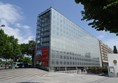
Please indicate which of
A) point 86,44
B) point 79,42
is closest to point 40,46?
point 79,42

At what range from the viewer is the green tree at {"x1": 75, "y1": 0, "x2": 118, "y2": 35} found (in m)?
6.18

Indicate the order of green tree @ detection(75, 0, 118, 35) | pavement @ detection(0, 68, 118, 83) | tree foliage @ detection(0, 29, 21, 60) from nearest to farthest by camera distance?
green tree @ detection(75, 0, 118, 35)
pavement @ detection(0, 68, 118, 83)
tree foliage @ detection(0, 29, 21, 60)

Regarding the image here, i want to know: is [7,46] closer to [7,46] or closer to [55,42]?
[7,46]

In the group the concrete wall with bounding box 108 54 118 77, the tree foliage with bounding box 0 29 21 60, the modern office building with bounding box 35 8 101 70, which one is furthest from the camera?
the modern office building with bounding box 35 8 101 70

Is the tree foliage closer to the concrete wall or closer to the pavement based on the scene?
the pavement

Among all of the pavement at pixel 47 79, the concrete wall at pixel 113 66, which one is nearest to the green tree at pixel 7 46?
the pavement at pixel 47 79

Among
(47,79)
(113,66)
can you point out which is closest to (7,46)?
(47,79)

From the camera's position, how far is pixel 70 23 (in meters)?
64.6

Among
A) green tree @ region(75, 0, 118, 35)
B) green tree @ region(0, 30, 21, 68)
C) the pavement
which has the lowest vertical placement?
the pavement

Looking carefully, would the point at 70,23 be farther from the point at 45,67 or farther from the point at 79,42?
the point at 45,67

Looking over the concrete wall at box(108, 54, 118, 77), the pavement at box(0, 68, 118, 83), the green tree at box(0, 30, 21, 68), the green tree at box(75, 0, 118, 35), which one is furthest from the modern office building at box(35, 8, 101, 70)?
the green tree at box(75, 0, 118, 35)

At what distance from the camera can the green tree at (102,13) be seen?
6.18m

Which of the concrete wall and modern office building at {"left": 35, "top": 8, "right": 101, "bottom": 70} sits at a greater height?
modern office building at {"left": 35, "top": 8, "right": 101, "bottom": 70}

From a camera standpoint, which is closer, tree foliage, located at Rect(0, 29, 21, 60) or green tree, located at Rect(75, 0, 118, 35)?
green tree, located at Rect(75, 0, 118, 35)
